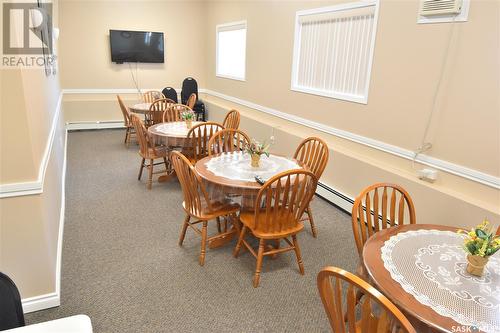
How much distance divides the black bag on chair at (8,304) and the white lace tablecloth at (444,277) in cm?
141

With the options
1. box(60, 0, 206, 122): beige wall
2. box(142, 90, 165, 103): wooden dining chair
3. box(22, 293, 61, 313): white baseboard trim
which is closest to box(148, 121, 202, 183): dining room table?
box(22, 293, 61, 313): white baseboard trim

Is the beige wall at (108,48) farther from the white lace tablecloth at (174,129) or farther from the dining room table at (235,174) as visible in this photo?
the dining room table at (235,174)

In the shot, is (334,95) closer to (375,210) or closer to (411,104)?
(411,104)

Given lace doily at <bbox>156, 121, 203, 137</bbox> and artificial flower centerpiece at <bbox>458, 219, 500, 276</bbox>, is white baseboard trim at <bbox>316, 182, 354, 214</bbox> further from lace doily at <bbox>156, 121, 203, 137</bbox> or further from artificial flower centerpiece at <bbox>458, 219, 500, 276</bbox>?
artificial flower centerpiece at <bbox>458, 219, 500, 276</bbox>

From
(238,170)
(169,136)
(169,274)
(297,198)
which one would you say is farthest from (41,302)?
(169,136)

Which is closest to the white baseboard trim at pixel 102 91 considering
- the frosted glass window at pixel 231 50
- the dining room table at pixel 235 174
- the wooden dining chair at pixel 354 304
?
the frosted glass window at pixel 231 50

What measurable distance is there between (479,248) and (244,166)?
5.58 ft

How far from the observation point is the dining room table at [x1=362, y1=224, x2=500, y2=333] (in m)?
1.17

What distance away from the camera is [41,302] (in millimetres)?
2002

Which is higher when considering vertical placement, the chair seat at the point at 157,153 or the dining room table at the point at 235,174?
the dining room table at the point at 235,174

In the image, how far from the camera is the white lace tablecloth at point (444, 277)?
120cm

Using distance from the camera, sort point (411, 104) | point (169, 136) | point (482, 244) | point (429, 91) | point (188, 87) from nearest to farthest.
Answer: point (482, 244)
point (429, 91)
point (411, 104)
point (169, 136)
point (188, 87)

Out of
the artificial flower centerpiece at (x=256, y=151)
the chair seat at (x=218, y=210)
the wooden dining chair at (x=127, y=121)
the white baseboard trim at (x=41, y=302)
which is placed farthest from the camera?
the wooden dining chair at (x=127, y=121)

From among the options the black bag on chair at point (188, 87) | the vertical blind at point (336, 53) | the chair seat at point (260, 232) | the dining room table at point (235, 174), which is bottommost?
the chair seat at point (260, 232)
